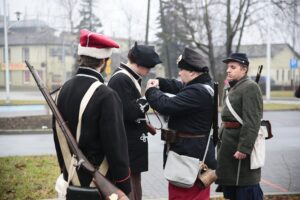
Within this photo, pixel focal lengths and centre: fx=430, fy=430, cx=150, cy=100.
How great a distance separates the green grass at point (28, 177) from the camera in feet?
20.0

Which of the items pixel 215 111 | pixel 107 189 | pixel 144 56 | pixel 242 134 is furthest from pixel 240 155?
pixel 107 189

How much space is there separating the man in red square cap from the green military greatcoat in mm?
1755

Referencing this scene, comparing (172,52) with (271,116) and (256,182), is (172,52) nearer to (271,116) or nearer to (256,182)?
(271,116)

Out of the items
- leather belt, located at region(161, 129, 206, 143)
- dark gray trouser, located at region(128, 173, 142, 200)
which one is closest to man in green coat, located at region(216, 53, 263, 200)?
leather belt, located at region(161, 129, 206, 143)

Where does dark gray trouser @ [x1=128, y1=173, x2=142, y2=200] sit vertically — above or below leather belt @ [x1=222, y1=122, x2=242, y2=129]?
below

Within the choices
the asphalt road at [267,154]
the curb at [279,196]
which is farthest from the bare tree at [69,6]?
the curb at [279,196]

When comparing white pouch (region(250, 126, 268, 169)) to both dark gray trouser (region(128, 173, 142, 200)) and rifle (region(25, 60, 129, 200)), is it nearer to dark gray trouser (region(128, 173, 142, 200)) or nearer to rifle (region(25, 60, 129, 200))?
dark gray trouser (region(128, 173, 142, 200))

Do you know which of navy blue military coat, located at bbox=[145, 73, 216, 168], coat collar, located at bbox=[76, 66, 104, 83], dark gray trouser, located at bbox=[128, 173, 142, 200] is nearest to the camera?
coat collar, located at bbox=[76, 66, 104, 83]

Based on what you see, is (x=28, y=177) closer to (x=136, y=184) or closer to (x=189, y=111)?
(x=136, y=184)

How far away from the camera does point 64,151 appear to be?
3113mm

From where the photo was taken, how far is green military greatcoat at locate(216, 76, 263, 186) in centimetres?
434

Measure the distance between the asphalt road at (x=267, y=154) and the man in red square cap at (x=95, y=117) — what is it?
11.0 feet

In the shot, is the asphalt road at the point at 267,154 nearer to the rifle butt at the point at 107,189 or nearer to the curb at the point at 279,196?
the curb at the point at 279,196

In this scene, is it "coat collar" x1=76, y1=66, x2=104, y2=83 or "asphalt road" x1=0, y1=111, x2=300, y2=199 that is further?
"asphalt road" x1=0, y1=111, x2=300, y2=199
